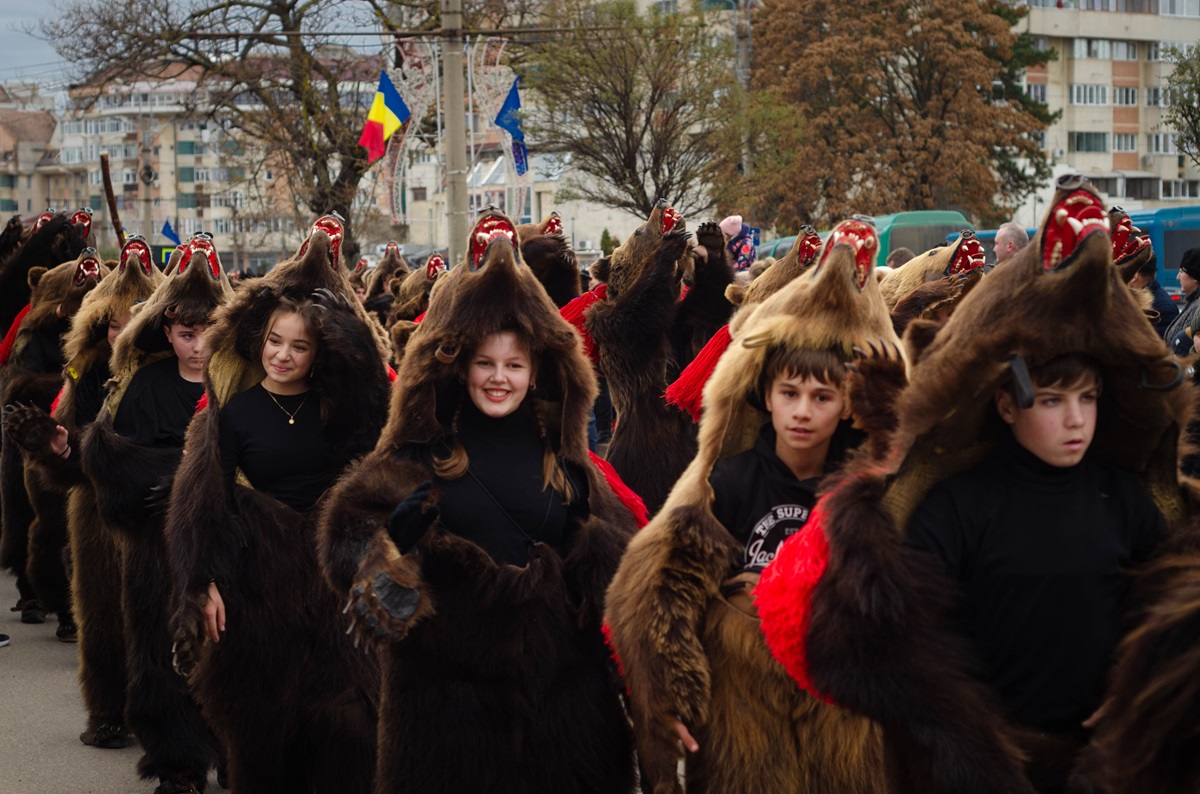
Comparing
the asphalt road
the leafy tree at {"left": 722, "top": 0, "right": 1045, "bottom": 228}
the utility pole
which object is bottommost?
the asphalt road

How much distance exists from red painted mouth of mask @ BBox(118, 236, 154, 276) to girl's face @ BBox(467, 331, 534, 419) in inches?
150

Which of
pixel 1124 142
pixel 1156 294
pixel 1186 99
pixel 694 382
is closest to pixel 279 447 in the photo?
pixel 694 382

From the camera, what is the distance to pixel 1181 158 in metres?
61.8

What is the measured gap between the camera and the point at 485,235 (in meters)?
4.59

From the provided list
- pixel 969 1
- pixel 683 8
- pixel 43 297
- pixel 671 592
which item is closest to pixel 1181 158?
pixel 969 1

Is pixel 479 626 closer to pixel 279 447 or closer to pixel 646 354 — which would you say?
pixel 279 447

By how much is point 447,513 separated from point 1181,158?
208 feet

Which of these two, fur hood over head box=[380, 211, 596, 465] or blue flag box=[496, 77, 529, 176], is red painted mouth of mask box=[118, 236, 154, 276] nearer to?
fur hood over head box=[380, 211, 596, 465]

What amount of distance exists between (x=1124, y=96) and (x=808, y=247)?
6250 cm

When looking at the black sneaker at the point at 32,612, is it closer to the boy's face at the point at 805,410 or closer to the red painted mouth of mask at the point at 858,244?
the boy's face at the point at 805,410

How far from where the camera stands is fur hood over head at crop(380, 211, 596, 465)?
14.6 feet

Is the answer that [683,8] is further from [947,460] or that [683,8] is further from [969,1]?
[947,460]

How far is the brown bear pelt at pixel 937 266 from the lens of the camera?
290 inches

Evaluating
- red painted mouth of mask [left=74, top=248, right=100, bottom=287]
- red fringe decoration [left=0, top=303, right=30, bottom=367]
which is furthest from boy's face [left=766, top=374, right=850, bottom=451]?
red fringe decoration [left=0, top=303, right=30, bottom=367]
